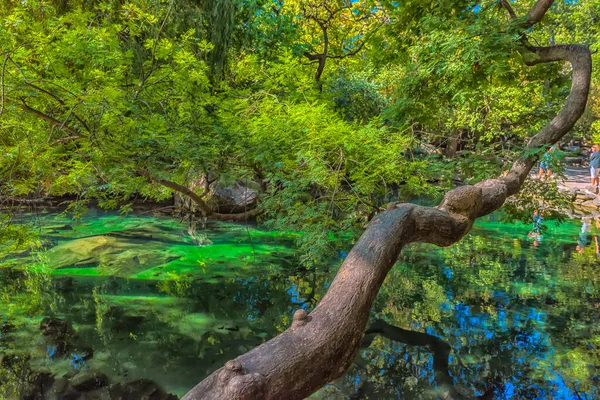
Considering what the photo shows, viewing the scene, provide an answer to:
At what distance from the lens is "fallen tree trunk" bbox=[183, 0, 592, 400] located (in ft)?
4.62

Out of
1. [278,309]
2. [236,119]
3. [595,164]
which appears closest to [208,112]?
[236,119]

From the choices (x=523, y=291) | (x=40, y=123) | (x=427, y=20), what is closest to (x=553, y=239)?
(x=523, y=291)

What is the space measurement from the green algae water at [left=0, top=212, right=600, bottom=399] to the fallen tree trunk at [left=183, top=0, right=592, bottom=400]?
4.58 feet

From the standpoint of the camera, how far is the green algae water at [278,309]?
340cm

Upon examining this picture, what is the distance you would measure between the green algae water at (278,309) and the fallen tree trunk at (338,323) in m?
1.39

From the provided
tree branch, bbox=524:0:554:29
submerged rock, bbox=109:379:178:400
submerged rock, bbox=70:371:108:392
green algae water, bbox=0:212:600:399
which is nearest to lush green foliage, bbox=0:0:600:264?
tree branch, bbox=524:0:554:29

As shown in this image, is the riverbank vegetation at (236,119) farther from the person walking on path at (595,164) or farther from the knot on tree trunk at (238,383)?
the person walking on path at (595,164)

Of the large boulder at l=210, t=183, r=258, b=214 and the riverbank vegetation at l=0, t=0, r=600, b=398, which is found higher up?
→ the riverbank vegetation at l=0, t=0, r=600, b=398

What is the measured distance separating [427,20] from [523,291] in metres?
3.80

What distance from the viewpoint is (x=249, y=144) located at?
427cm

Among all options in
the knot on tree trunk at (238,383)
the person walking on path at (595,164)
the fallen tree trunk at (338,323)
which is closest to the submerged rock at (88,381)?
the fallen tree trunk at (338,323)

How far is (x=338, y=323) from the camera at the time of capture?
177 centimetres

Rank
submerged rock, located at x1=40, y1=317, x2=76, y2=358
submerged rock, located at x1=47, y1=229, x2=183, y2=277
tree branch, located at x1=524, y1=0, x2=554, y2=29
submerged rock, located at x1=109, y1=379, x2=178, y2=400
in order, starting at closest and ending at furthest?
submerged rock, located at x1=109, y1=379, x2=178, y2=400
submerged rock, located at x1=40, y1=317, x2=76, y2=358
tree branch, located at x1=524, y1=0, x2=554, y2=29
submerged rock, located at x1=47, y1=229, x2=183, y2=277

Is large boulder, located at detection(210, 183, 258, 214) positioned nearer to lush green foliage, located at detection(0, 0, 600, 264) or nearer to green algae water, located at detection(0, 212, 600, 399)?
green algae water, located at detection(0, 212, 600, 399)
